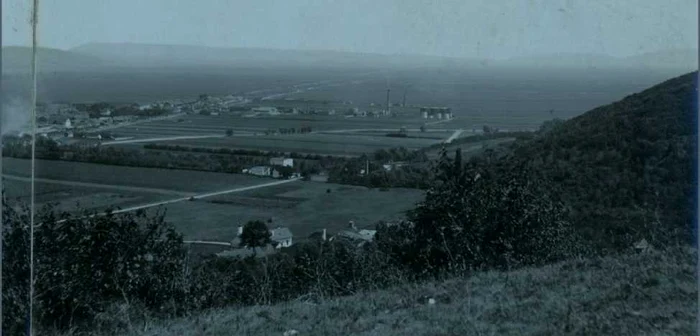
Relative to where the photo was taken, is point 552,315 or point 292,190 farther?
point 292,190

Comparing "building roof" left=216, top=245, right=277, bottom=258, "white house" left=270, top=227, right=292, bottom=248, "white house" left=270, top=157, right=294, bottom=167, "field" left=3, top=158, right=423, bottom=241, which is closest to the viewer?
"building roof" left=216, top=245, right=277, bottom=258

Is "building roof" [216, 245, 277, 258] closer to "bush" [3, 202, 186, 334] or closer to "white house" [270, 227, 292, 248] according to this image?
"white house" [270, 227, 292, 248]

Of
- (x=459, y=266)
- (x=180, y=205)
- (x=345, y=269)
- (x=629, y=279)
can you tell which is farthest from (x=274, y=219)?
(x=629, y=279)

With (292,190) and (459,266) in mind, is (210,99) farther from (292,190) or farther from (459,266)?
(459,266)

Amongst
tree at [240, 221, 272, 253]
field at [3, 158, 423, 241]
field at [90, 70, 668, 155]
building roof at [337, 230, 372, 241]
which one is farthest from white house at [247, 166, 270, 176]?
building roof at [337, 230, 372, 241]

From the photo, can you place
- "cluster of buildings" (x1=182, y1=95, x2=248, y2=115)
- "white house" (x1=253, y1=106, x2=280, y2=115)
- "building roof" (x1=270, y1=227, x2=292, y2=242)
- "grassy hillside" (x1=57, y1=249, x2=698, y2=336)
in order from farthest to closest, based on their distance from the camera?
"cluster of buildings" (x1=182, y1=95, x2=248, y2=115) → "white house" (x1=253, y1=106, x2=280, y2=115) → "building roof" (x1=270, y1=227, x2=292, y2=242) → "grassy hillside" (x1=57, y1=249, x2=698, y2=336)

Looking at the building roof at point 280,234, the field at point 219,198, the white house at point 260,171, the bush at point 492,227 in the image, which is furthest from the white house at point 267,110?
the bush at point 492,227

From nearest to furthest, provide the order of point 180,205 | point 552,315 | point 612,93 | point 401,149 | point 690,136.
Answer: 1. point 552,315
2. point 690,136
3. point 180,205
4. point 401,149
5. point 612,93
